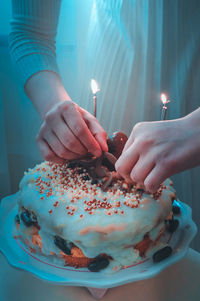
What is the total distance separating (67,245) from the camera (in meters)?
0.63

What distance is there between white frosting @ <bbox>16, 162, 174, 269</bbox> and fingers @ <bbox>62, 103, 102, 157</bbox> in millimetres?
111

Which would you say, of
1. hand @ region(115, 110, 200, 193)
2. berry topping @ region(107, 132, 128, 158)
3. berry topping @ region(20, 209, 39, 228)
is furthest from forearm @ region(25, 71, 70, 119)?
hand @ region(115, 110, 200, 193)

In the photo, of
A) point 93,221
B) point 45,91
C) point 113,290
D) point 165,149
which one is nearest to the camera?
point 165,149

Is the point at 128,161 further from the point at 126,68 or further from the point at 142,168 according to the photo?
the point at 126,68

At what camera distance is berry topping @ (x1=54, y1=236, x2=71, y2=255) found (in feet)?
2.04

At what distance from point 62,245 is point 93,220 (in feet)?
0.34

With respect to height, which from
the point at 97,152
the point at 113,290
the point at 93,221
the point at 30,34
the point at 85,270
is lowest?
A: the point at 113,290

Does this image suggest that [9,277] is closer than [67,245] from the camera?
No

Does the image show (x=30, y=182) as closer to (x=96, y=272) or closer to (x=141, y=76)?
(x=96, y=272)

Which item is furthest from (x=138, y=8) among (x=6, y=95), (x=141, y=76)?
(x=6, y=95)

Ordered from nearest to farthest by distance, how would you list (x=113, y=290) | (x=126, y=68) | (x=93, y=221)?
(x=93, y=221)
(x=113, y=290)
(x=126, y=68)

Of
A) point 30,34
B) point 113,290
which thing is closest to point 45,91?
point 30,34

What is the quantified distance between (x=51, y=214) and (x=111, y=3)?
34.4 inches

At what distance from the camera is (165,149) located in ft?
1.64
